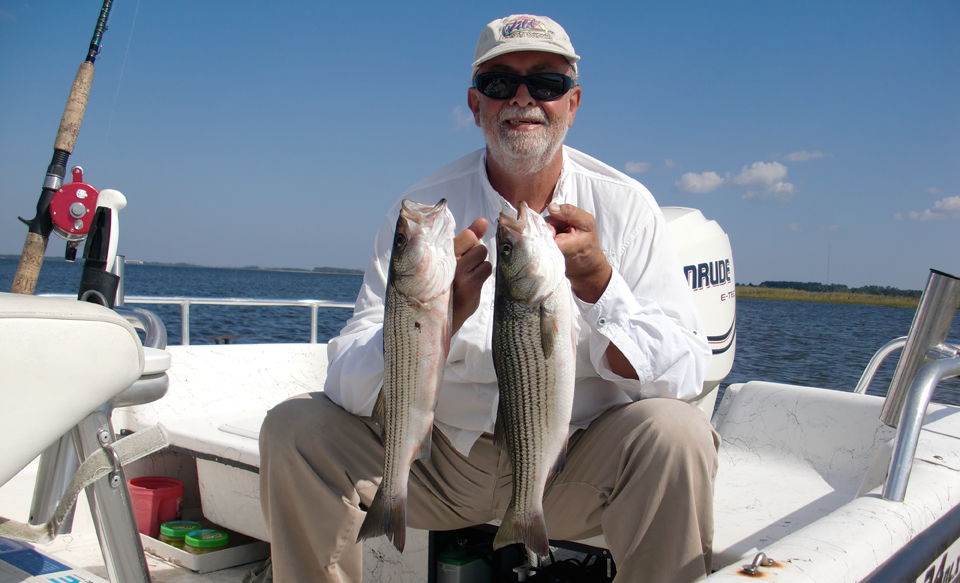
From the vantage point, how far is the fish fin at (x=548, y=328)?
1.90 meters

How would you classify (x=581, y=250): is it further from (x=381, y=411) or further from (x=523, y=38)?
(x=523, y=38)

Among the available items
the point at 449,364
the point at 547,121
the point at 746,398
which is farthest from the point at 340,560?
the point at 746,398

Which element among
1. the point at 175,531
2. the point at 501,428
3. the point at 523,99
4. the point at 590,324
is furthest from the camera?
the point at 175,531

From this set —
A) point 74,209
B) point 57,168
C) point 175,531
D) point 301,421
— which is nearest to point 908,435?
point 301,421

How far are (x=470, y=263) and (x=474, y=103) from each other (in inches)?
52.1

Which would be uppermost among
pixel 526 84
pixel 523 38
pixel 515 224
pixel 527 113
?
pixel 523 38

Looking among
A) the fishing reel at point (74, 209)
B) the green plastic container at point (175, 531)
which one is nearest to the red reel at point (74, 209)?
the fishing reel at point (74, 209)

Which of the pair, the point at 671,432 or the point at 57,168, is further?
the point at 57,168

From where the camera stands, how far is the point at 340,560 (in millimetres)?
2471

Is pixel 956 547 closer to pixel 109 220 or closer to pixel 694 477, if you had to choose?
pixel 694 477

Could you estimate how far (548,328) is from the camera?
6.23 ft

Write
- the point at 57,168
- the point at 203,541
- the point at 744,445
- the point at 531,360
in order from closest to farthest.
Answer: the point at 531,360
the point at 203,541
the point at 744,445
the point at 57,168

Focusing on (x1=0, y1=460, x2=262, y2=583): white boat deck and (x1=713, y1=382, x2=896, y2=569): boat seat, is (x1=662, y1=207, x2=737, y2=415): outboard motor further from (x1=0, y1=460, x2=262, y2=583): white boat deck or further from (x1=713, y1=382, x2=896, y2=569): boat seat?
(x1=0, y1=460, x2=262, y2=583): white boat deck

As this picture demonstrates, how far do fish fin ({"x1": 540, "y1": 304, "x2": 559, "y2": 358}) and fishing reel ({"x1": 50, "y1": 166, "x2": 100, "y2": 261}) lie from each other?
10.1ft
